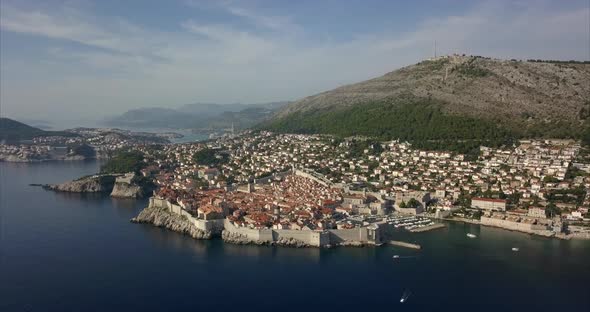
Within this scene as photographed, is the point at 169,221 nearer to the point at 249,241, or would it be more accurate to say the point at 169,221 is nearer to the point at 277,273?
the point at 249,241

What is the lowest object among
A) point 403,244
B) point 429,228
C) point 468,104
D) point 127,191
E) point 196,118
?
point 403,244

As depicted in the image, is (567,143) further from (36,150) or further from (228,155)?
(36,150)

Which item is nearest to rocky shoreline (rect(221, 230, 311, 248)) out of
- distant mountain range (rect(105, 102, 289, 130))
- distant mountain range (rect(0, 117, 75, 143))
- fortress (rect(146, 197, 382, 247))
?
fortress (rect(146, 197, 382, 247))

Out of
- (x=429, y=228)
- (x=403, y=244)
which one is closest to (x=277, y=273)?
(x=403, y=244)

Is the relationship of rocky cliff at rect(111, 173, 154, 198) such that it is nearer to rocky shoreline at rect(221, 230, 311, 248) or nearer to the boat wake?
rocky shoreline at rect(221, 230, 311, 248)

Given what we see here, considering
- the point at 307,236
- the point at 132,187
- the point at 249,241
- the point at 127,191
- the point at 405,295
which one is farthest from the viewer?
the point at 132,187

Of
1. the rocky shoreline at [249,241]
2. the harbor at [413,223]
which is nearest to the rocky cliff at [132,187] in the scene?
the rocky shoreline at [249,241]

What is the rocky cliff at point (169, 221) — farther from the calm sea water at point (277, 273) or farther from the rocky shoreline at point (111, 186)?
the rocky shoreline at point (111, 186)
